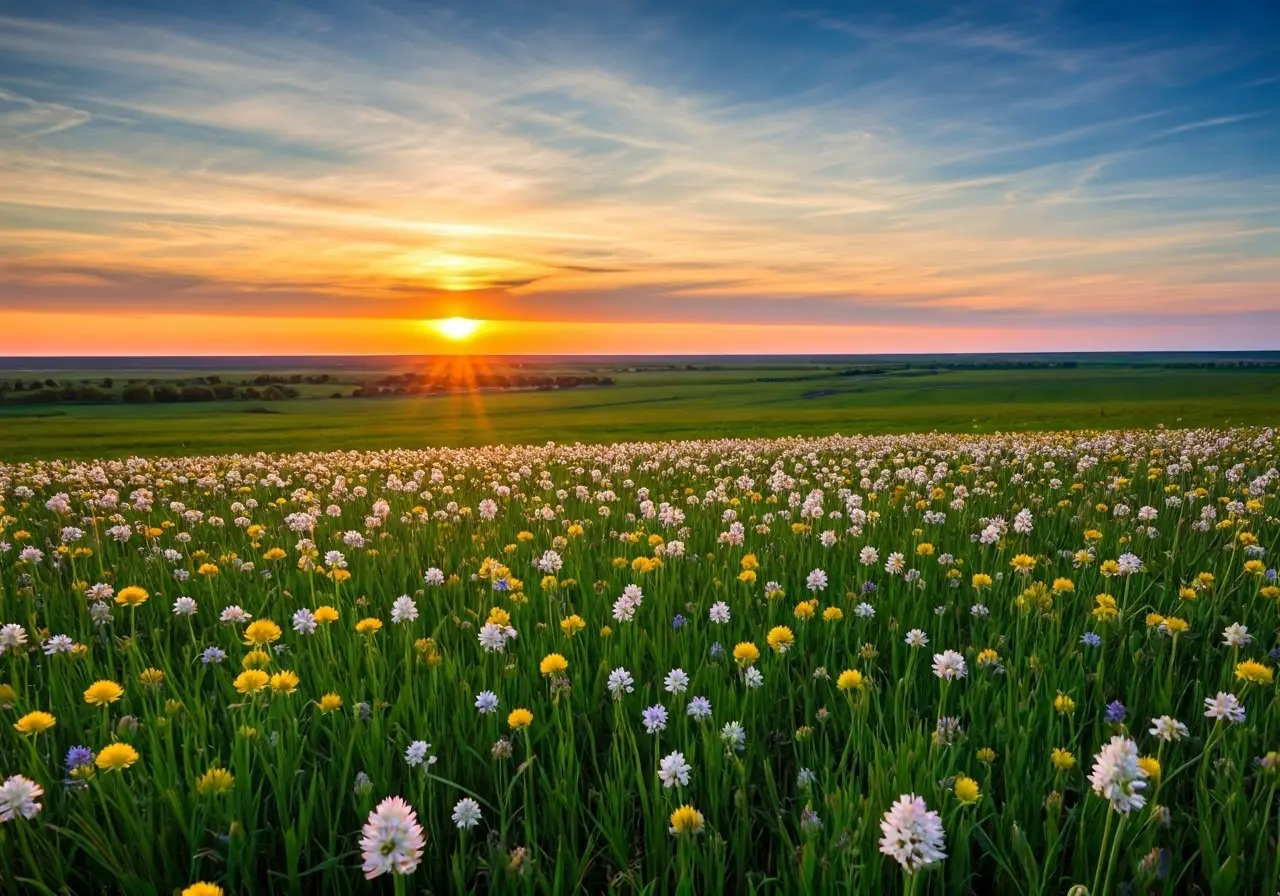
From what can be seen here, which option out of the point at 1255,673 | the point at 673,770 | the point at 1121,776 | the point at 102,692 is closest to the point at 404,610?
the point at 102,692

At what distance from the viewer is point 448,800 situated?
3.08m

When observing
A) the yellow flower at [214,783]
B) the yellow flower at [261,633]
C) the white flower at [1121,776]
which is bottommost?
the yellow flower at [214,783]

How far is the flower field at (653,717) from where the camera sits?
105 inches

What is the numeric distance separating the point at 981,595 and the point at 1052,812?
2.70 metres

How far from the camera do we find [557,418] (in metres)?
53.7

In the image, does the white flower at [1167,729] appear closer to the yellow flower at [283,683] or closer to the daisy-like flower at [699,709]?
the daisy-like flower at [699,709]

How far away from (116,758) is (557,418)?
51044 mm

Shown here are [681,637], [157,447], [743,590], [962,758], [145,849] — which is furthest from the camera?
[157,447]

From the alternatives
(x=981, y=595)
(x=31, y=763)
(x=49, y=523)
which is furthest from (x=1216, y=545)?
(x=49, y=523)

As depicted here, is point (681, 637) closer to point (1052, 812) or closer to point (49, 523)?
point (1052, 812)

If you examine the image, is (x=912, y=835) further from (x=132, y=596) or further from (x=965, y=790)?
(x=132, y=596)

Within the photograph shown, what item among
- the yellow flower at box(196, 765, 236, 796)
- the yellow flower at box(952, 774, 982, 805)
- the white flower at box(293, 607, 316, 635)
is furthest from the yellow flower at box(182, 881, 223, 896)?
the yellow flower at box(952, 774, 982, 805)

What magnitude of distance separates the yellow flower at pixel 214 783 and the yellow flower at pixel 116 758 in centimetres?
27

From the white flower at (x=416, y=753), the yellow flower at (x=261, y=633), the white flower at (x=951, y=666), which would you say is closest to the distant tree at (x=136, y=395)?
the yellow flower at (x=261, y=633)
